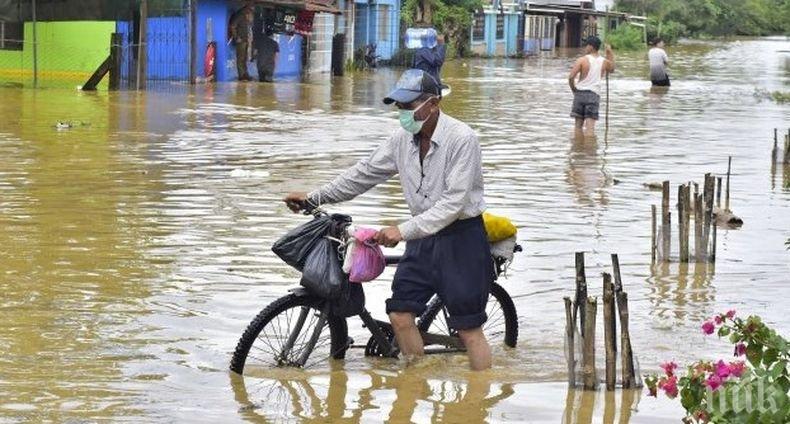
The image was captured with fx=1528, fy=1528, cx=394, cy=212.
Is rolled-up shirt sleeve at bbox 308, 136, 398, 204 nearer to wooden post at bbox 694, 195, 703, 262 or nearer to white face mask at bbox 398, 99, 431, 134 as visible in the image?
white face mask at bbox 398, 99, 431, 134

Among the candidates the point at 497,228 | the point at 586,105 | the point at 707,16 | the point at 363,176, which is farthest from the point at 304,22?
the point at 707,16

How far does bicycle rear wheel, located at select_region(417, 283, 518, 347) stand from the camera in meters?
7.57

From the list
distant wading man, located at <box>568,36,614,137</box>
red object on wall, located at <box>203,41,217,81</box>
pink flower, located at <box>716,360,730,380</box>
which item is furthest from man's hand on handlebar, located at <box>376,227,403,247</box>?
red object on wall, located at <box>203,41,217,81</box>

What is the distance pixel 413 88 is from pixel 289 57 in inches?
1307

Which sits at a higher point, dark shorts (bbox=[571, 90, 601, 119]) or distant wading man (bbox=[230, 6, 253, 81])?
distant wading man (bbox=[230, 6, 253, 81])

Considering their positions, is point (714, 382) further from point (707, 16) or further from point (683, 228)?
point (707, 16)

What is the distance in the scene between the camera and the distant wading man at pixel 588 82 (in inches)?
797

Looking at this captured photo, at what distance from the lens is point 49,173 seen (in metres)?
15.0

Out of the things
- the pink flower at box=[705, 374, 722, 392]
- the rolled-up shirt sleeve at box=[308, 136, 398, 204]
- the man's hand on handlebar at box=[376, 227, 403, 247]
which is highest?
the rolled-up shirt sleeve at box=[308, 136, 398, 204]

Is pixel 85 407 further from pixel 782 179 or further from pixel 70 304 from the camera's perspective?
pixel 782 179

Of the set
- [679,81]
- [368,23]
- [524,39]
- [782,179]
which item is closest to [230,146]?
[782,179]

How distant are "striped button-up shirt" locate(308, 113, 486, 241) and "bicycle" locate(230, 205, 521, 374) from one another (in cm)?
36

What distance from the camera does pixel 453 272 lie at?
269 inches

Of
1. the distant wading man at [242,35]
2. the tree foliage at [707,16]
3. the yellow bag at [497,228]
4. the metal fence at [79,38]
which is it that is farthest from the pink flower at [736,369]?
the tree foliage at [707,16]
